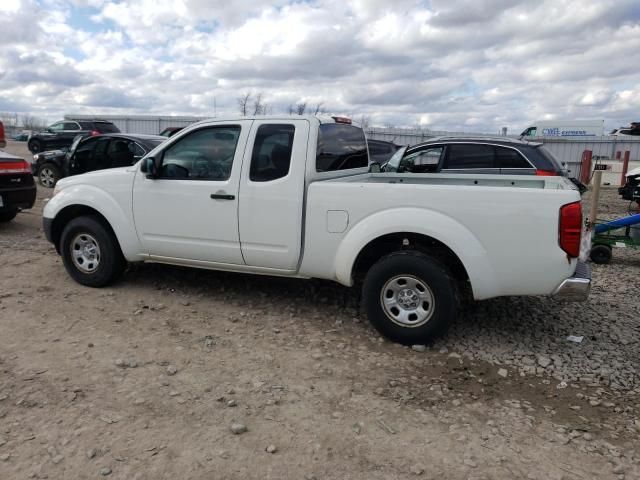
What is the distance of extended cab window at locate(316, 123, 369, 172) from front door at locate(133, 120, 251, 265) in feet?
2.34

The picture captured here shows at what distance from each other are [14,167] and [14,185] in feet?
0.90

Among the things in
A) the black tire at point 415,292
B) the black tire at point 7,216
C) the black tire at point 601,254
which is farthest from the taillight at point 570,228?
the black tire at point 7,216

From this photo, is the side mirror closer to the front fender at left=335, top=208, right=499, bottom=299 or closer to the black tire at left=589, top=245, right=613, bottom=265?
the front fender at left=335, top=208, right=499, bottom=299

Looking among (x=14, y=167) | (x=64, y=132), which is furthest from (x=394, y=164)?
(x=64, y=132)

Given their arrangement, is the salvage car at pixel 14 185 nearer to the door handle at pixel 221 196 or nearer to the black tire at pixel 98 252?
the black tire at pixel 98 252

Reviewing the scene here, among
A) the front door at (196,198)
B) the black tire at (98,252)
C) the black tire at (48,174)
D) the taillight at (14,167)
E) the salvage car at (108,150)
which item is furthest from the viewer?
the black tire at (48,174)

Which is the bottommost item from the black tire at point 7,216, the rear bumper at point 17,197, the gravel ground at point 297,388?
the gravel ground at point 297,388

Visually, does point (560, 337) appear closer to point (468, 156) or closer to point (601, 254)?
point (601, 254)

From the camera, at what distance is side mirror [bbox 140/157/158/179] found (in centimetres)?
500

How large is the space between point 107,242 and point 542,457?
4361 millimetres

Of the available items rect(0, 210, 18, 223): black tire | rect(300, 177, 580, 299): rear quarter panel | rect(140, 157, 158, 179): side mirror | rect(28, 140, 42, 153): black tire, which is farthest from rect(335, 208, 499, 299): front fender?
rect(28, 140, 42, 153): black tire

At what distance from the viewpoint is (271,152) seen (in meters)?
4.66

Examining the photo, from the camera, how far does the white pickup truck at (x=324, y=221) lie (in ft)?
12.5

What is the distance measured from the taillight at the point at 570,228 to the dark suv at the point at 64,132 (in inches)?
879
